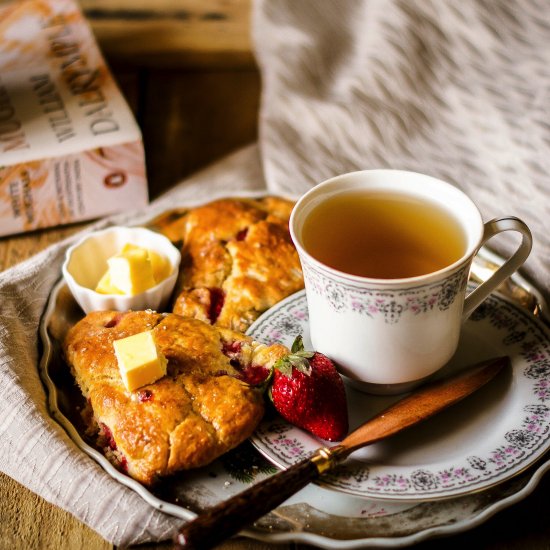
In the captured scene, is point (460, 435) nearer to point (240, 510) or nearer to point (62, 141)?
point (240, 510)

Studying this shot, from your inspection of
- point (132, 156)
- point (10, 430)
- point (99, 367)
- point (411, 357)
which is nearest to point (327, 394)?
point (411, 357)

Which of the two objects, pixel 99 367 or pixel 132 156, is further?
pixel 132 156

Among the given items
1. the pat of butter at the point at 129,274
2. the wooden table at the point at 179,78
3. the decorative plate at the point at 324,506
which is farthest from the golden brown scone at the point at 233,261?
the wooden table at the point at 179,78

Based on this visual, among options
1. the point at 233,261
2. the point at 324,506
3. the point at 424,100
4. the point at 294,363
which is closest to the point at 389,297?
the point at 294,363

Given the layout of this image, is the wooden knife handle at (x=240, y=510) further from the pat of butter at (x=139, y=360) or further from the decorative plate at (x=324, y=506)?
the pat of butter at (x=139, y=360)

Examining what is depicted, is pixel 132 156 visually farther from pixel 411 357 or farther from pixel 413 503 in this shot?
pixel 413 503

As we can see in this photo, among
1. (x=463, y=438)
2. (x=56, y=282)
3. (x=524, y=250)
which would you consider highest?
(x=524, y=250)

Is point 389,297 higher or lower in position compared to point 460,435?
higher
